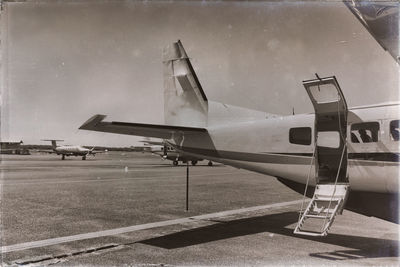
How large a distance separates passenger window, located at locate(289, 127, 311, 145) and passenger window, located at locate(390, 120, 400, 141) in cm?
172

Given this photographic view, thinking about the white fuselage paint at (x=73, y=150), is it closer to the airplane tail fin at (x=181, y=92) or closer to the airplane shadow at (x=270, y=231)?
the airplane tail fin at (x=181, y=92)

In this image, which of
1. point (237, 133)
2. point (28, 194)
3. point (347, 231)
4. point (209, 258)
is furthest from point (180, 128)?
point (28, 194)

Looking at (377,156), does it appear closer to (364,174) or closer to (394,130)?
(364,174)

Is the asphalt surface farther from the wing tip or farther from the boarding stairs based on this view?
the wing tip

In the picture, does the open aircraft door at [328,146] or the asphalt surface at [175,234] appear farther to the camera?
the open aircraft door at [328,146]

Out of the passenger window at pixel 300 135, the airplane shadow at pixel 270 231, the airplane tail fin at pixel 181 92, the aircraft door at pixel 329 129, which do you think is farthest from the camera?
the airplane tail fin at pixel 181 92

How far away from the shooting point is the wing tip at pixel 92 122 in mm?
7035

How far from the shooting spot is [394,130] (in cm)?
707

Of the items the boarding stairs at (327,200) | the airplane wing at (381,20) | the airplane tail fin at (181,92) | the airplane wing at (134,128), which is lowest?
the boarding stairs at (327,200)

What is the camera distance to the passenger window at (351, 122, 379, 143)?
7297 millimetres

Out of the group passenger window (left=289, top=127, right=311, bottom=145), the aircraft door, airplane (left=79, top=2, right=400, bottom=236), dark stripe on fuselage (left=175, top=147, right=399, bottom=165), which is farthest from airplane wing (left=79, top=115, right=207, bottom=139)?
the aircraft door

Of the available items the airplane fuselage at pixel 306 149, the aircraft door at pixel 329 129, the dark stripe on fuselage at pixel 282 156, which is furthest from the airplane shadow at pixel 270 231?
the dark stripe on fuselage at pixel 282 156

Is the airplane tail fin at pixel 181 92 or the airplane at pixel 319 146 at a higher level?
the airplane tail fin at pixel 181 92

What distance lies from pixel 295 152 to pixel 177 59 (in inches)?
206
